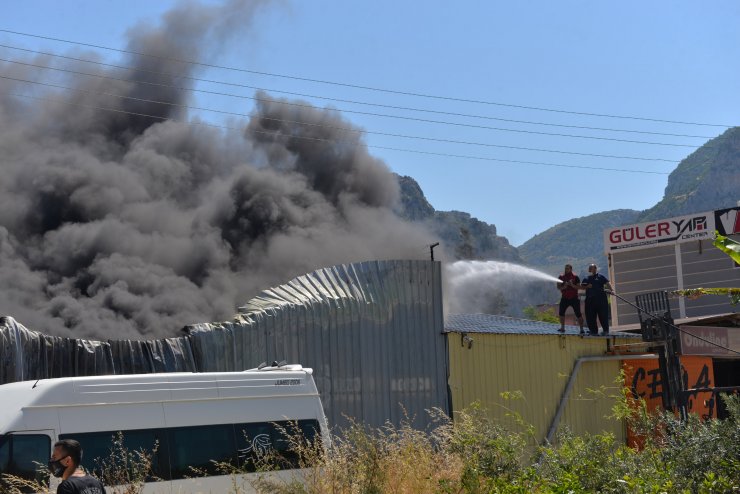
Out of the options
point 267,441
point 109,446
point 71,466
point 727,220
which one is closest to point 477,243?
point 727,220

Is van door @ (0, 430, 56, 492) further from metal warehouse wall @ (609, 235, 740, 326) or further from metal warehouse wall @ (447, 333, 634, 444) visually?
metal warehouse wall @ (609, 235, 740, 326)

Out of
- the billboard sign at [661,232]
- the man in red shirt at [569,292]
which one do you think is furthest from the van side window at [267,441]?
the billboard sign at [661,232]

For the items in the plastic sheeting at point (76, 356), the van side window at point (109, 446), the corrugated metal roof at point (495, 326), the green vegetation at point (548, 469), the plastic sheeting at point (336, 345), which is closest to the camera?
the green vegetation at point (548, 469)

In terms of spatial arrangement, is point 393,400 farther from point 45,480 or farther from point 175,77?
point 175,77

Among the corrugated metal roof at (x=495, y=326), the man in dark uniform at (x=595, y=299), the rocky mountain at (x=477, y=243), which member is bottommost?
the corrugated metal roof at (x=495, y=326)

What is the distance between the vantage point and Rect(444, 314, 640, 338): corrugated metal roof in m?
14.4

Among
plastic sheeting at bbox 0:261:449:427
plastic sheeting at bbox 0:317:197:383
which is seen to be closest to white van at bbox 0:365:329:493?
plastic sheeting at bbox 0:317:197:383

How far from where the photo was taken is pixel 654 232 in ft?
80.2

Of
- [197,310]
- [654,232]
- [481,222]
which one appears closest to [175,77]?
[197,310]

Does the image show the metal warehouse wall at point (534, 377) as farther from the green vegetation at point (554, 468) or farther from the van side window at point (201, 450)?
the green vegetation at point (554, 468)

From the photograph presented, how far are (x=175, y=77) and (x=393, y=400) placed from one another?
29685 millimetres

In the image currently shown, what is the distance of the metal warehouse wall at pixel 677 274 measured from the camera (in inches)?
910

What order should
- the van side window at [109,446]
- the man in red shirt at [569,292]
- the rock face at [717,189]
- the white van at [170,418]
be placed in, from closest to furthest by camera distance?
the white van at [170,418] < the van side window at [109,446] < the man in red shirt at [569,292] < the rock face at [717,189]

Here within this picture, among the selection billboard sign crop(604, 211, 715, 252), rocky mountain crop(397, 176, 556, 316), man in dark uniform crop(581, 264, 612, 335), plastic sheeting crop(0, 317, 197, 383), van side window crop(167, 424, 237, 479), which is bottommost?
van side window crop(167, 424, 237, 479)
